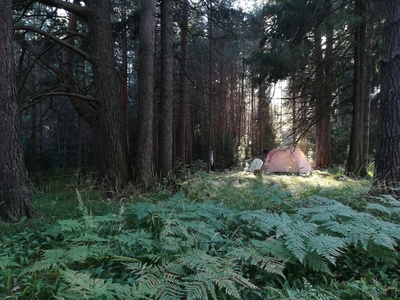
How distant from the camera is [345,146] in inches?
675

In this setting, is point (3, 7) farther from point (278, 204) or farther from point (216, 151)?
point (216, 151)

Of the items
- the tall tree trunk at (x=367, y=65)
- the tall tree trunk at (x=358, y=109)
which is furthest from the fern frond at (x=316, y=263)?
the tall tree trunk at (x=367, y=65)

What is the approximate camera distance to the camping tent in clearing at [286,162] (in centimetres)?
1278

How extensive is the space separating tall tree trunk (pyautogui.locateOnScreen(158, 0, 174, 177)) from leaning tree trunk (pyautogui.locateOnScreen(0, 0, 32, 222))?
160 inches

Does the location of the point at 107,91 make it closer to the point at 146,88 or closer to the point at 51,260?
the point at 146,88

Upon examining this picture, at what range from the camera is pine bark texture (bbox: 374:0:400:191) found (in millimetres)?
4297

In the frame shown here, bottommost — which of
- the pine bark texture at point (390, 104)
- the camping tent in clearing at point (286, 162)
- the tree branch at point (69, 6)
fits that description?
the camping tent in clearing at point (286, 162)

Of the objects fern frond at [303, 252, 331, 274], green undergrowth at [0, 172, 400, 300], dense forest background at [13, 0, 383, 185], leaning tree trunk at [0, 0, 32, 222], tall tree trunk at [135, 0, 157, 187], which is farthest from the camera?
tall tree trunk at [135, 0, 157, 187]

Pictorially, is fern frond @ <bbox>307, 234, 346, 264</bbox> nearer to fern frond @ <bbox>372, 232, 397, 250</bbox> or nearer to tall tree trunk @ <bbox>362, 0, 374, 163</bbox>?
fern frond @ <bbox>372, 232, 397, 250</bbox>

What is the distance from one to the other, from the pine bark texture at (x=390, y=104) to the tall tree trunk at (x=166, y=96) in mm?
4959

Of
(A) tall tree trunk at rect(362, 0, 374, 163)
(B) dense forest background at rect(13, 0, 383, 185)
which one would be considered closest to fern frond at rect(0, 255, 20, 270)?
(B) dense forest background at rect(13, 0, 383, 185)

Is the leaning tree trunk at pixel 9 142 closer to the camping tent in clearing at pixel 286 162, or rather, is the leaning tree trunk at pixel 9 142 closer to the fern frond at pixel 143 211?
the fern frond at pixel 143 211

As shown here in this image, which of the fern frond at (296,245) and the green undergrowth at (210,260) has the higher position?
the fern frond at (296,245)

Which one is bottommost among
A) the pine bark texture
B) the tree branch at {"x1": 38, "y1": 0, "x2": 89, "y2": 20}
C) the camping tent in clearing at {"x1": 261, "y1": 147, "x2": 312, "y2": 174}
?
the camping tent in clearing at {"x1": 261, "y1": 147, "x2": 312, "y2": 174}
